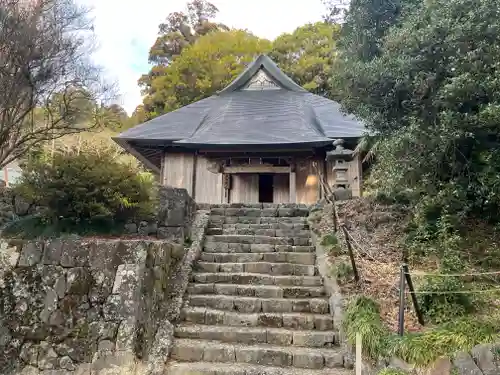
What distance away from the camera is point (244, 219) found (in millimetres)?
7914

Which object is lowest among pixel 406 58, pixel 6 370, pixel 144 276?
pixel 6 370

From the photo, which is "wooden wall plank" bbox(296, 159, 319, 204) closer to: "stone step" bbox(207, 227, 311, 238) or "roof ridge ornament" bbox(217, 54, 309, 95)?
"stone step" bbox(207, 227, 311, 238)

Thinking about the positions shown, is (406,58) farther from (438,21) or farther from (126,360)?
(126,360)

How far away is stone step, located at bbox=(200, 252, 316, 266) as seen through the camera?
20.7 feet

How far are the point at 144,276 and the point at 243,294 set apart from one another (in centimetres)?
159

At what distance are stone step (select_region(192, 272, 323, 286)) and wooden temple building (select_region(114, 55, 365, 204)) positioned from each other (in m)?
5.71

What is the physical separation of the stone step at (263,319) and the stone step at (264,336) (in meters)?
0.13

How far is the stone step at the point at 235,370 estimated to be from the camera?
13.6 feet

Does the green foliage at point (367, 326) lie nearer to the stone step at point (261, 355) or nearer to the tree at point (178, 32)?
the stone step at point (261, 355)

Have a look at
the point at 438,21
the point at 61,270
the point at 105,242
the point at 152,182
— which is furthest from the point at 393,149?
the point at 61,270

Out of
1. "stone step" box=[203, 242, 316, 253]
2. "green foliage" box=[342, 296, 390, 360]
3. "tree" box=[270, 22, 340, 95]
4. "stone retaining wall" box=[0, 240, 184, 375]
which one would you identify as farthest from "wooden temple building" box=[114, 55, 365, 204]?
"tree" box=[270, 22, 340, 95]

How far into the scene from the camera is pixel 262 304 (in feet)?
17.3

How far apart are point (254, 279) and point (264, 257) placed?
2.04 feet

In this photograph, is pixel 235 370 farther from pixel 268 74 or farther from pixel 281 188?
pixel 268 74
